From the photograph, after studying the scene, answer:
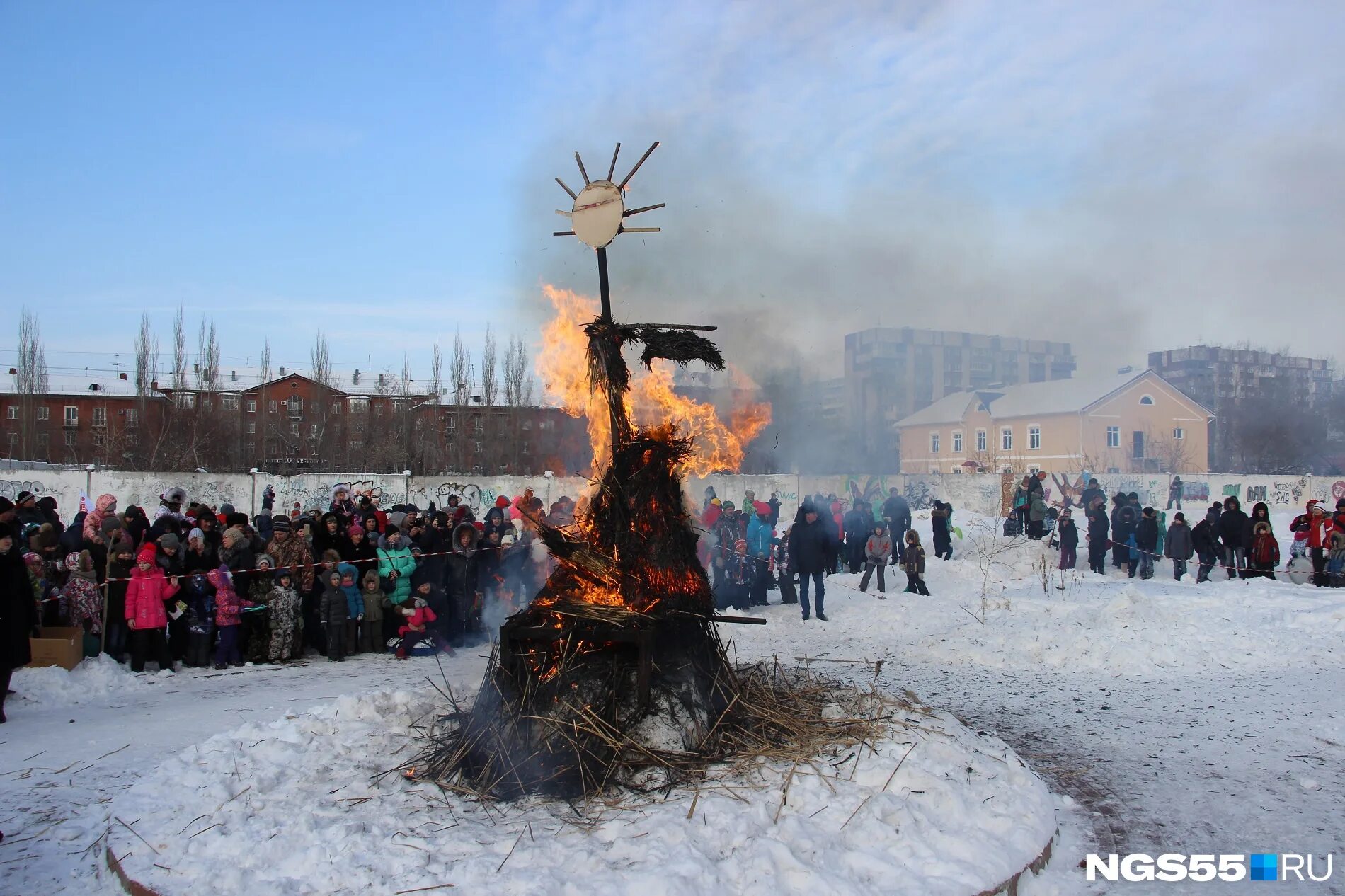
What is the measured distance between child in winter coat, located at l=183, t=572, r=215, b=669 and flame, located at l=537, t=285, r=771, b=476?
6064mm

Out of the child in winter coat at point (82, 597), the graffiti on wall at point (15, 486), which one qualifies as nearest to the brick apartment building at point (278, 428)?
the graffiti on wall at point (15, 486)

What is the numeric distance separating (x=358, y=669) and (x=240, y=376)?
43.7 metres

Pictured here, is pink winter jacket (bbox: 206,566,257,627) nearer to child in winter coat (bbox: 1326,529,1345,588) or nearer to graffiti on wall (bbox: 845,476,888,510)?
child in winter coat (bbox: 1326,529,1345,588)

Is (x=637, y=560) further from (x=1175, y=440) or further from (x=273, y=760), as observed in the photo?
(x=1175, y=440)

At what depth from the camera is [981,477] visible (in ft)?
98.5

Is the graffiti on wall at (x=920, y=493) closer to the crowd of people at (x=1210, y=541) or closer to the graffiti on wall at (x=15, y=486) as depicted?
the crowd of people at (x=1210, y=541)

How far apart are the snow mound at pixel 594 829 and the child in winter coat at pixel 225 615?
4.88 m

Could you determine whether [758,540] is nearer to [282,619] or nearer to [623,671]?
[282,619]

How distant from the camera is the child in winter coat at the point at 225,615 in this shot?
10.7m

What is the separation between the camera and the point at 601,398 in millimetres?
6758

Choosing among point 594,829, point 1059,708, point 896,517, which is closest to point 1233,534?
point 896,517

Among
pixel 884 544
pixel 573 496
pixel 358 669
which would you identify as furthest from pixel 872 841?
pixel 573 496

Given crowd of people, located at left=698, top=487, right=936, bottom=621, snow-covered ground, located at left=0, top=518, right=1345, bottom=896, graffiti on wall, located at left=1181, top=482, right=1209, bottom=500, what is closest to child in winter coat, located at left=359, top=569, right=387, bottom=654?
snow-covered ground, located at left=0, top=518, right=1345, bottom=896

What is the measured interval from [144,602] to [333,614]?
2.16 metres
